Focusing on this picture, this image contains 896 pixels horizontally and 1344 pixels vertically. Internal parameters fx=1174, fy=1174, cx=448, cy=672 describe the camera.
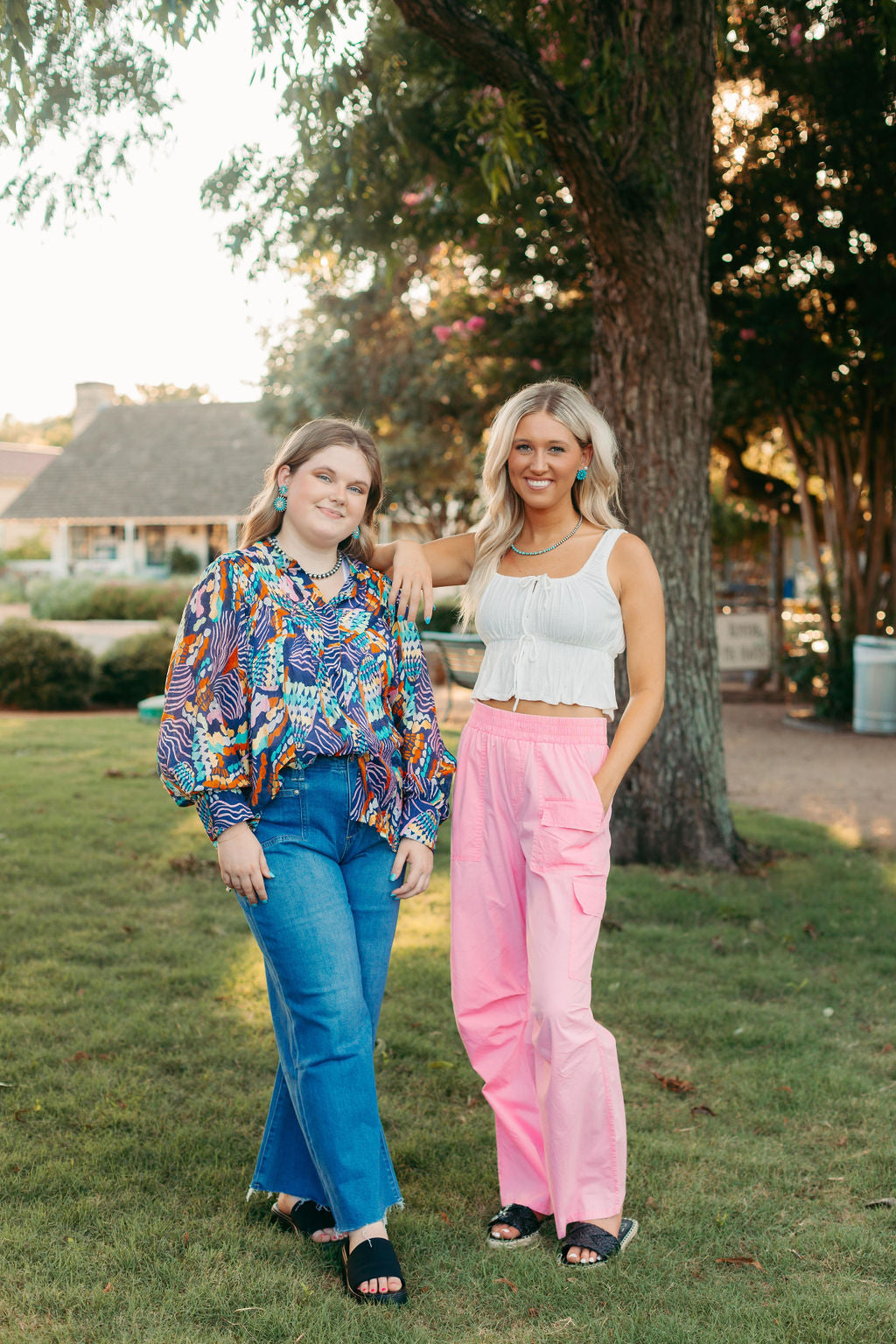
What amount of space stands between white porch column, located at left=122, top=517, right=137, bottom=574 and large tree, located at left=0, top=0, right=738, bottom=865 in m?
26.4

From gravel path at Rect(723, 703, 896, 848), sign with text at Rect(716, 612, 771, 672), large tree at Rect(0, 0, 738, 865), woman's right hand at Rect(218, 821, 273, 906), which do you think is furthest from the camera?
sign with text at Rect(716, 612, 771, 672)

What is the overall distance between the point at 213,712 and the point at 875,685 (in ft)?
38.2

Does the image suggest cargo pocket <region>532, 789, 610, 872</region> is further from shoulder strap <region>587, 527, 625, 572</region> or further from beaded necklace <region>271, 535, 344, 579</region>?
beaded necklace <region>271, 535, 344, 579</region>

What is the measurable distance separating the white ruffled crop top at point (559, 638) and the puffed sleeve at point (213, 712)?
62 cm

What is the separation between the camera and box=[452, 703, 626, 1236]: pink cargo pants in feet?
9.02

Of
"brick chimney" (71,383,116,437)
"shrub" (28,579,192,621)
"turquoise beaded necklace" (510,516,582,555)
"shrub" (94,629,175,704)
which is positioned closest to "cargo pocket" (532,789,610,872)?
"turquoise beaded necklace" (510,516,582,555)

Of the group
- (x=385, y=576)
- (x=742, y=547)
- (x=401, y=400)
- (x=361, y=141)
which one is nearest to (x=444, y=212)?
(x=361, y=141)

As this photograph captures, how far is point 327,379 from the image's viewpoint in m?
19.7

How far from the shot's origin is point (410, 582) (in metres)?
2.87

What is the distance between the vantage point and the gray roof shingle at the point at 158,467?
3228 centimetres

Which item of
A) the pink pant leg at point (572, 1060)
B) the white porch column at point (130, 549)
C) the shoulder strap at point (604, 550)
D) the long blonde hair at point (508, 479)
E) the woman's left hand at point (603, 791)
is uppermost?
the white porch column at point (130, 549)

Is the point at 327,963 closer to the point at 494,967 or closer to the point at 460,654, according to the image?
the point at 494,967

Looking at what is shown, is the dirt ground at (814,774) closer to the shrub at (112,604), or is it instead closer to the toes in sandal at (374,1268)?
the toes in sandal at (374,1268)

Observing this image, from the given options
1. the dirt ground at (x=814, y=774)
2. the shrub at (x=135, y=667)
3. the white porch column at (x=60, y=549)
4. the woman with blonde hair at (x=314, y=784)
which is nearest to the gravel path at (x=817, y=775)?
the dirt ground at (x=814, y=774)
